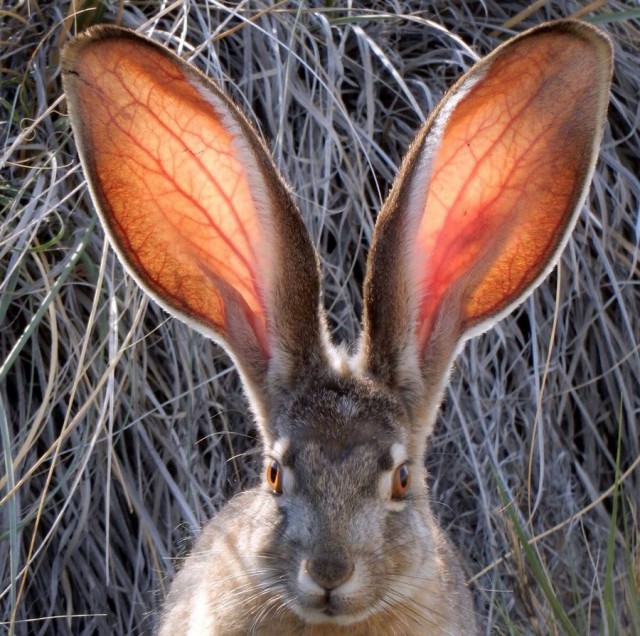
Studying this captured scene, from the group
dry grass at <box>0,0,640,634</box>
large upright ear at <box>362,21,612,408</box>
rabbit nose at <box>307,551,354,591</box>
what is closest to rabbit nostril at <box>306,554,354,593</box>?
rabbit nose at <box>307,551,354,591</box>

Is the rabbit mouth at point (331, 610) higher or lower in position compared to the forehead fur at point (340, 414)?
lower

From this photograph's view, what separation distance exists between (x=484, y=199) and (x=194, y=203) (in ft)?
2.63

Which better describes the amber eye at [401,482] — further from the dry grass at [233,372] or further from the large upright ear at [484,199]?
the dry grass at [233,372]

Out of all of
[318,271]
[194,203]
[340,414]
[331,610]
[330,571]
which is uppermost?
[194,203]

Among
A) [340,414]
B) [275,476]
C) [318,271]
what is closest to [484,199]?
[318,271]

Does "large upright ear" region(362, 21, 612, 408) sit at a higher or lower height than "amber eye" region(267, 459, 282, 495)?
higher

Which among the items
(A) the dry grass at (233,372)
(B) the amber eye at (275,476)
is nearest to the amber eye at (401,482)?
(B) the amber eye at (275,476)

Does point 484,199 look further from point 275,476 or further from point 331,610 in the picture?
point 331,610

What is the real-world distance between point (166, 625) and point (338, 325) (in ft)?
4.74

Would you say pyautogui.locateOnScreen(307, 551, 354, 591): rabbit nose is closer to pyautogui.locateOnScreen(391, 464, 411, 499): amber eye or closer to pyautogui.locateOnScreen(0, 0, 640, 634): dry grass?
pyautogui.locateOnScreen(391, 464, 411, 499): amber eye

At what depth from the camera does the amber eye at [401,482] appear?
11.3ft

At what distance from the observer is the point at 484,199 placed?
3.75 m

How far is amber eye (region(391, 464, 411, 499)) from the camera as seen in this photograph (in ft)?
11.3

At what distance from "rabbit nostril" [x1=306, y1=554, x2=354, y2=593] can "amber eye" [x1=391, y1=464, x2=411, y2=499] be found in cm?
34
